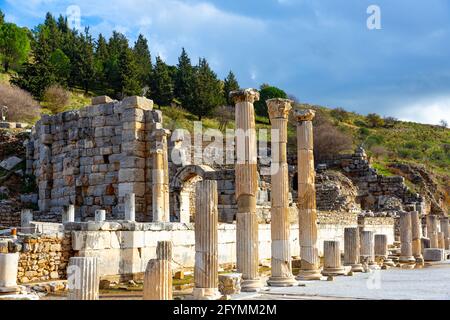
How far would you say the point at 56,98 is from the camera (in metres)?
46.4

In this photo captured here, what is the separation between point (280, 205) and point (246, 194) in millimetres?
1666

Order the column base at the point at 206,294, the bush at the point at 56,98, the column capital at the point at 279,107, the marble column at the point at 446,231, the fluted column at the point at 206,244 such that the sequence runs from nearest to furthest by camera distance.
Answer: the column base at the point at 206,294 < the fluted column at the point at 206,244 < the column capital at the point at 279,107 < the marble column at the point at 446,231 < the bush at the point at 56,98

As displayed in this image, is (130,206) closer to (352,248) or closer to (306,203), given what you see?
(306,203)

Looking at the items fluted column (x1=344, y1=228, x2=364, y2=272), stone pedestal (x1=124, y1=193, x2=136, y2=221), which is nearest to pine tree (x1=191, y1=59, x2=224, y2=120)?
stone pedestal (x1=124, y1=193, x2=136, y2=221)

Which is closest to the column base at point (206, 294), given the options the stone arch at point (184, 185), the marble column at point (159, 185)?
the marble column at point (159, 185)

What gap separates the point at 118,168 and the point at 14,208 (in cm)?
489

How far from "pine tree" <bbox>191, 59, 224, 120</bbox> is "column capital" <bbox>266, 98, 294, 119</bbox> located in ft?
142

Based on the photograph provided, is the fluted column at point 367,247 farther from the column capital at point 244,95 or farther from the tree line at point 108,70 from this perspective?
the tree line at point 108,70

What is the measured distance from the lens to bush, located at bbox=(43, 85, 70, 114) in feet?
149

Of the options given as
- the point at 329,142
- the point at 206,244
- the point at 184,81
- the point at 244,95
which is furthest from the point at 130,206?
the point at 184,81

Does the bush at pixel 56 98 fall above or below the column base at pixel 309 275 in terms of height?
above

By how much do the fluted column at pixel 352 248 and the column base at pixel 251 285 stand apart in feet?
19.8

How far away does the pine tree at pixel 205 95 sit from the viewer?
196 ft
